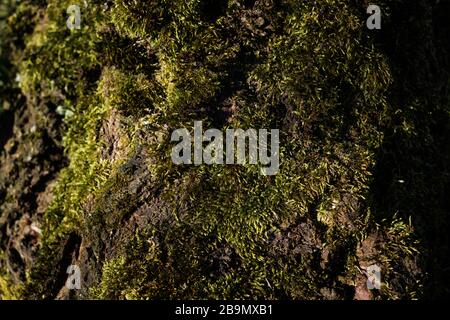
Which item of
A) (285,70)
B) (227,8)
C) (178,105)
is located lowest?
(178,105)

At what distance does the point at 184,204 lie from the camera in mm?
2582

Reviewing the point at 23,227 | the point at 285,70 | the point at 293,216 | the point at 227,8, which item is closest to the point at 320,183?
the point at 293,216

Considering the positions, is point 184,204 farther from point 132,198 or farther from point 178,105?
point 178,105

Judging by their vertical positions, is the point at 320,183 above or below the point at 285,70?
below

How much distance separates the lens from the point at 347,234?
8.30 feet

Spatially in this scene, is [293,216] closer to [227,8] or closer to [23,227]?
[227,8]
